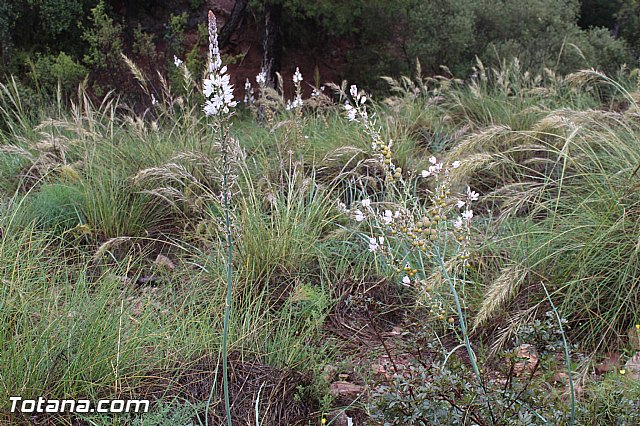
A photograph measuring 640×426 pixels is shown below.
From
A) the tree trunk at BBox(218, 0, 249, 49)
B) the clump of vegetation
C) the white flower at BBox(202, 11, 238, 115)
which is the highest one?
the tree trunk at BBox(218, 0, 249, 49)

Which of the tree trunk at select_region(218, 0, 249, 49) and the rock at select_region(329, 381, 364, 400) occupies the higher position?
the tree trunk at select_region(218, 0, 249, 49)

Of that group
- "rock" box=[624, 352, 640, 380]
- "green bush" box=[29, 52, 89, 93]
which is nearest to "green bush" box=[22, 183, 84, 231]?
"rock" box=[624, 352, 640, 380]

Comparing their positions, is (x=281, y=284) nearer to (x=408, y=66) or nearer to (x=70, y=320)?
(x=70, y=320)

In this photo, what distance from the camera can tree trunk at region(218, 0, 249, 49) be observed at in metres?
11.5

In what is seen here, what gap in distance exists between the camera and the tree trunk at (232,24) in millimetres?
11477

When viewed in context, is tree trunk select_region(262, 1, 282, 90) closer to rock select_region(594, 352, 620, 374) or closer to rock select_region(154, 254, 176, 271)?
rock select_region(154, 254, 176, 271)

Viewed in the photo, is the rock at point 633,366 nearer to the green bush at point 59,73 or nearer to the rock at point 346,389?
the rock at point 346,389

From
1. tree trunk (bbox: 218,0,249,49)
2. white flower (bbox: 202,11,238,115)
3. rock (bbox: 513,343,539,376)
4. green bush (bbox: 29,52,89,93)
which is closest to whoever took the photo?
white flower (bbox: 202,11,238,115)

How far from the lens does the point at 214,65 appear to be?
6.82 ft

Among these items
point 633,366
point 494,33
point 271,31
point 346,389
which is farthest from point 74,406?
point 494,33

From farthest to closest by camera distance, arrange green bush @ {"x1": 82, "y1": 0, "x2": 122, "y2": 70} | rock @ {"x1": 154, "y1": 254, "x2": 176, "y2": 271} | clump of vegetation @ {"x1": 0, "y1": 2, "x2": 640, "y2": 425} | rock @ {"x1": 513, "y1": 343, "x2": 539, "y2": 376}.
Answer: green bush @ {"x1": 82, "y1": 0, "x2": 122, "y2": 70} < rock @ {"x1": 154, "y1": 254, "x2": 176, "y2": 271} < clump of vegetation @ {"x1": 0, "y1": 2, "x2": 640, "y2": 425} < rock @ {"x1": 513, "y1": 343, "x2": 539, "y2": 376}

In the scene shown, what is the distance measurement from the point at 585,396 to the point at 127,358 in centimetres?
194

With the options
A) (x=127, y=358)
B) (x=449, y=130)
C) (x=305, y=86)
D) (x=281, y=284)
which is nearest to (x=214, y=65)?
(x=127, y=358)

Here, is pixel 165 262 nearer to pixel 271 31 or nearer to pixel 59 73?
pixel 59 73
